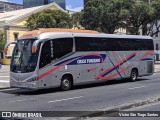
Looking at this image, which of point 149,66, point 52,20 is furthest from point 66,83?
point 52,20

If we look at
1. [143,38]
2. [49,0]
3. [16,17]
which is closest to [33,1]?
[49,0]

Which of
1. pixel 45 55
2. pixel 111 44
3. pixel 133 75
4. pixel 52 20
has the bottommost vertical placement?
pixel 133 75

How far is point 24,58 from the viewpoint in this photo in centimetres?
1786

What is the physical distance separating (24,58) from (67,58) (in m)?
2.33

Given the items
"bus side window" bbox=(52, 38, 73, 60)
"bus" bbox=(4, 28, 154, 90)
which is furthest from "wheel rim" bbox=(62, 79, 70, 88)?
"bus side window" bbox=(52, 38, 73, 60)

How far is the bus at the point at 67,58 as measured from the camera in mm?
17594

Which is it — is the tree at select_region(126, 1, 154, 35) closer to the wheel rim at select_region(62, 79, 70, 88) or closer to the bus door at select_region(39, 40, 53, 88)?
the wheel rim at select_region(62, 79, 70, 88)

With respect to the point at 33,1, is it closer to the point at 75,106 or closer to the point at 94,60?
the point at 94,60

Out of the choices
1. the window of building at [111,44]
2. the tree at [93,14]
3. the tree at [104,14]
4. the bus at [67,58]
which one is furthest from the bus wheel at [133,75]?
the tree at [93,14]

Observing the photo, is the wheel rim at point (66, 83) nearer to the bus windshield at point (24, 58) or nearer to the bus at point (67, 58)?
the bus at point (67, 58)

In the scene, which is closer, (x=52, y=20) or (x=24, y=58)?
(x=24, y=58)

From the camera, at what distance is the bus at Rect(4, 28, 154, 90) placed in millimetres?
17594

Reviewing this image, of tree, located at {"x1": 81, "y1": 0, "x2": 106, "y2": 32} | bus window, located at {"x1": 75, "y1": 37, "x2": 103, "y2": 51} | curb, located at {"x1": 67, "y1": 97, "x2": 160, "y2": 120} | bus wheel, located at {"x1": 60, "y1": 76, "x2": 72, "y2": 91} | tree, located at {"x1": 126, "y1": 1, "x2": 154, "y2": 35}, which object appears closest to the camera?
curb, located at {"x1": 67, "y1": 97, "x2": 160, "y2": 120}

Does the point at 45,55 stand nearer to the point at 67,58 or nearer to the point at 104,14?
the point at 67,58
